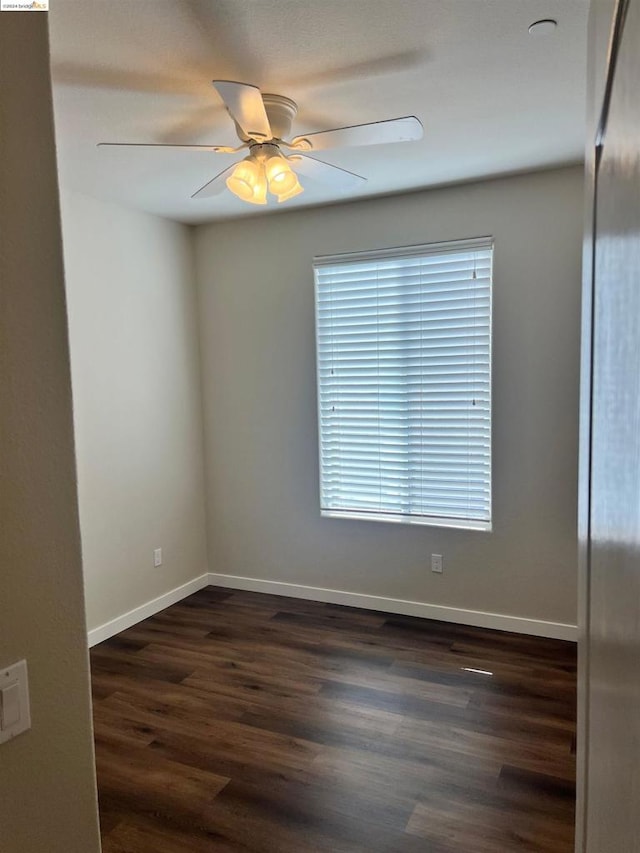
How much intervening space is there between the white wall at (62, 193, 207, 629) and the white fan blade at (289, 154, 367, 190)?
1.59 m

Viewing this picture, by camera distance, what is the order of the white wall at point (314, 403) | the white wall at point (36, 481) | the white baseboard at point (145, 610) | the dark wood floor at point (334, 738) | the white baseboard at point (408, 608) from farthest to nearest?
the white baseboard at point (145, 610) → the white baseboard at point (408, 608) → the white wall at point (314, 403) → the dark wood floor at point (334, 738) → the white wall at point (36, 481)

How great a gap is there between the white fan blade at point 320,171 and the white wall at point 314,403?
1063mm

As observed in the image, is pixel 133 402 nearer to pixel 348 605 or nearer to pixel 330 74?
pixel 348 605

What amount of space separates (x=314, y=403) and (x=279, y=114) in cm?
201

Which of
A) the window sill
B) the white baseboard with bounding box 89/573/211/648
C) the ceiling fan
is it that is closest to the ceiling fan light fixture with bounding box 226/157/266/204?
the ceiling fan

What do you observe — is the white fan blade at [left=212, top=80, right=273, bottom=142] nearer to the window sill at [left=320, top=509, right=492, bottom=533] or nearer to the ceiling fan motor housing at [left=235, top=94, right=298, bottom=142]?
the ceiling fan motor housing at [left=235, top=94, right=298, bottom=142]

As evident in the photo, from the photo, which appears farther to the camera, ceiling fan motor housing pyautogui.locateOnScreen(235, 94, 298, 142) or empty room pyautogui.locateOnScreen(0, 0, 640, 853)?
ceiling fan motor housing pyautogui.locateOnScreen(235, 94, 298, 142)

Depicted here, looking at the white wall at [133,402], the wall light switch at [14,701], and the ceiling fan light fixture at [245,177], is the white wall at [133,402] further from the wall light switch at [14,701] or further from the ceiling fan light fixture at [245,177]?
the wall light switch at [14,701]

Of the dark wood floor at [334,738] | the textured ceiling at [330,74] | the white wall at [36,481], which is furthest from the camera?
the dark wood floor at [334,738]

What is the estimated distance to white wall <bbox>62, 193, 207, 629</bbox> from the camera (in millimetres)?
3402

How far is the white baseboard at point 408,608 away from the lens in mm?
3395

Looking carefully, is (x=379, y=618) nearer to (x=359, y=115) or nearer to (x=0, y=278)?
(x=359, y=115)

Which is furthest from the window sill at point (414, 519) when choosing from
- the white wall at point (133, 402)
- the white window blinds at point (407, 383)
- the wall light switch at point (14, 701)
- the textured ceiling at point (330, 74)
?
the wall light switch at point (14, 701)

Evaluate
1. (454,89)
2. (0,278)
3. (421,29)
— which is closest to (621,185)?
(0,278)
